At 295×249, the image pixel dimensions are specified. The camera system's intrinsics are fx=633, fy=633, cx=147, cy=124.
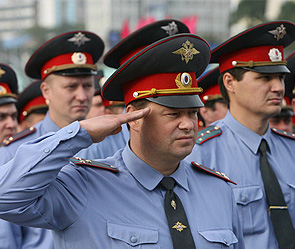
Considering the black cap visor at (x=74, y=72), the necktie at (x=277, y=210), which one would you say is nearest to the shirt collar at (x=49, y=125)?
the black cap visor at (x=74, y=72)

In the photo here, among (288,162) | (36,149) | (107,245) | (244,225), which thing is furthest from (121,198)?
(288,162)

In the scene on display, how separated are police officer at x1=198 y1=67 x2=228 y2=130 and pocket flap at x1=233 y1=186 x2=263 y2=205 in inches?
88.8

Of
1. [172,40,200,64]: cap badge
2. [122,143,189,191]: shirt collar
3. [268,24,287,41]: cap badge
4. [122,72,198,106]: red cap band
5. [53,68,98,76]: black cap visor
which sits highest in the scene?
[172,40,200,64]: cap badge

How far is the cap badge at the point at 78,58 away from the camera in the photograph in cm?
600

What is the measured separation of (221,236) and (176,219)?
0.90 feet

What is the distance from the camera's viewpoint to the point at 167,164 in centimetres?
341

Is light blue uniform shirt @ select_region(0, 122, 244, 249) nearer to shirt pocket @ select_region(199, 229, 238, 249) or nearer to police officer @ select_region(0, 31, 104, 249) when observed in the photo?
shirt pocket @ select_region(199, 229, 238, 249)

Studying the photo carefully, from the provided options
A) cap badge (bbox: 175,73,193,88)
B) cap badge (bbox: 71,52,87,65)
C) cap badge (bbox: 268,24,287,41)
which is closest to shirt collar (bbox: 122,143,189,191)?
cap badge (bbox: 175,73,193,88)

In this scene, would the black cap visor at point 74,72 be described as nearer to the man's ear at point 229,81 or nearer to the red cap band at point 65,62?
the red cap band at point 65,62

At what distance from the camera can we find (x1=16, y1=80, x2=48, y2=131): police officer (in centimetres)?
774

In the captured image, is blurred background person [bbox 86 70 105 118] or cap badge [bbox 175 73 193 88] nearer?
cap badge [bbox 175 73 193 88]

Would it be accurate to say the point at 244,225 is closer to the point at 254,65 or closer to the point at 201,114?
the point at 254,65

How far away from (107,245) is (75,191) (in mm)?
315

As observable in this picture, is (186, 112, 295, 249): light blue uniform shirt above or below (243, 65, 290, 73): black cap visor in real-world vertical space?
below
